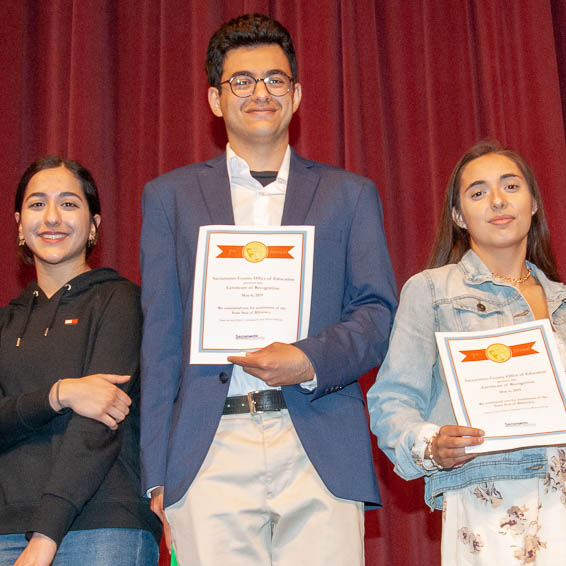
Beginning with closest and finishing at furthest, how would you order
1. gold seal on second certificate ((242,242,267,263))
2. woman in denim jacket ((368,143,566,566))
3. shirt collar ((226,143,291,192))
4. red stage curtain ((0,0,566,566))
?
woman in denim jacket ((368,143,566,566)), gold seal on second certificate ((242,242,267,263)), shirt collar ((226,143,291,192)), red stage curtain ((0,0,566,566))

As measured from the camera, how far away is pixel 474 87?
4.32 meters

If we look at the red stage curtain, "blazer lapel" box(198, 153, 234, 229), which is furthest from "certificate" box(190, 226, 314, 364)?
the red stage curtain

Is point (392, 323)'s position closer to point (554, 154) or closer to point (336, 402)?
point (336, 402)

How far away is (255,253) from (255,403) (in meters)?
0.42

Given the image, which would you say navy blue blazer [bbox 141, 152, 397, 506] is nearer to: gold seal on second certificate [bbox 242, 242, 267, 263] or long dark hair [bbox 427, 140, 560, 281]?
gold seal on second certificate [bbox 242, 242, 267, 263]

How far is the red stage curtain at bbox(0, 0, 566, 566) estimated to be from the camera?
4.20m

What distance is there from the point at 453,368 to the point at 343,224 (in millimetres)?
564

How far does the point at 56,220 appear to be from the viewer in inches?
109

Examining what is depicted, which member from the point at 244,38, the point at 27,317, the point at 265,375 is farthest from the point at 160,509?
the point at 244,38

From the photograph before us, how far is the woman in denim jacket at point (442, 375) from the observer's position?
6.89 ft

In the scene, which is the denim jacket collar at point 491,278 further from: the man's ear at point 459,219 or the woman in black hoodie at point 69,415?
the woman in black hoodie at point 69,415

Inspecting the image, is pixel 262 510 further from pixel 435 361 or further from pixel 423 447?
pixel 435 361

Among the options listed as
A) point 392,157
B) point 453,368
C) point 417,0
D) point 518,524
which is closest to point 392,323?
point 453,368

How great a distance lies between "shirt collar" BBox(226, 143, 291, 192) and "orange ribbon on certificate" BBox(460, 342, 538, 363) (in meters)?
0.79
